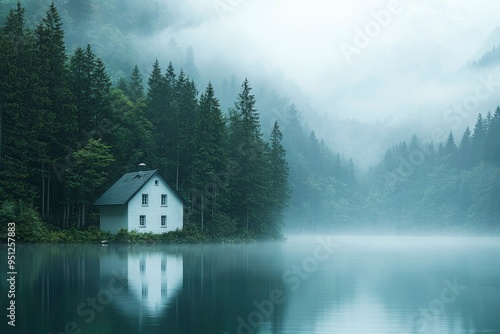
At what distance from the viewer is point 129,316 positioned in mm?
16781

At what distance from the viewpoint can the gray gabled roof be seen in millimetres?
60469

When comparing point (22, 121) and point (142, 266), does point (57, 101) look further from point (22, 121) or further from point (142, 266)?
point (142, 266)

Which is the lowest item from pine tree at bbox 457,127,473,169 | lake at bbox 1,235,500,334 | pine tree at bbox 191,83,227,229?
lake at bbox 1,235,500,334

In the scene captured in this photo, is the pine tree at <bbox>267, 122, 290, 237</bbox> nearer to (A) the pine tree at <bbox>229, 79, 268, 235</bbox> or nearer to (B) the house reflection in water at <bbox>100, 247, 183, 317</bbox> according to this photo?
(A) the pine tree at <bbox>229, 79, 268, 235</bbox>

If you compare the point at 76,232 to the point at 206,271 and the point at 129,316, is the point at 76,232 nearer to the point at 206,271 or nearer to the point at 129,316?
the point at 206,271

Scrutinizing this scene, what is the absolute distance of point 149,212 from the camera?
61.8m

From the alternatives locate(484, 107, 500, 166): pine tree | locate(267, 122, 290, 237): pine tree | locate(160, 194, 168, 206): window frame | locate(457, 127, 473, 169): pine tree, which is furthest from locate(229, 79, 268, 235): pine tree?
locate(457, 127, 473, 169): pine tree

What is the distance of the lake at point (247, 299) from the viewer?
15.9 metres

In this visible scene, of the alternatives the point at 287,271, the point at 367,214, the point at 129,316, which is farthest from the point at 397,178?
the point at 129,316

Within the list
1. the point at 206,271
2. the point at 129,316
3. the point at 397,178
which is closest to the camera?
the point at 129,316

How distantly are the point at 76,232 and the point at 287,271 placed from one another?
29994 millimetres

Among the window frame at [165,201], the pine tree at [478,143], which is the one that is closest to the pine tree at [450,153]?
the pine tree at [478,143]

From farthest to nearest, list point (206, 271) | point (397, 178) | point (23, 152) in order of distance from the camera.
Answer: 1. point (397, 178)
2. point (23, 152)
3. point (206, 271)

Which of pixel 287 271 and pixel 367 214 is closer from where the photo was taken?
pixel 287 271
